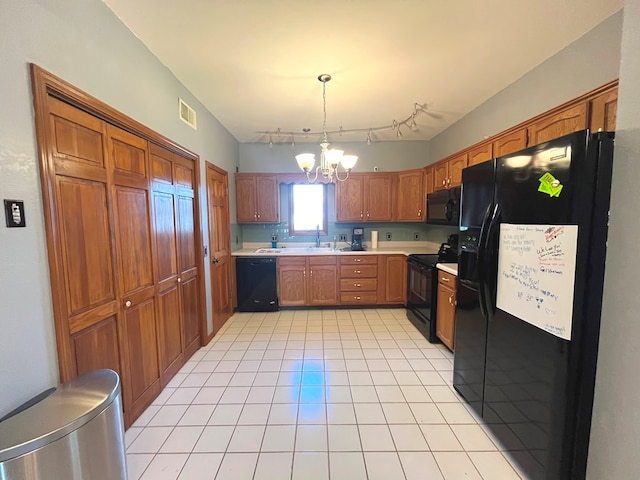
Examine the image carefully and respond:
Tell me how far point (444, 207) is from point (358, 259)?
141 centimetres

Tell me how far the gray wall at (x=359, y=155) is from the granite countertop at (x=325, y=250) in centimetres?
130

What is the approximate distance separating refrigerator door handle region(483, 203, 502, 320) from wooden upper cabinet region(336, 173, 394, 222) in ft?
9.19

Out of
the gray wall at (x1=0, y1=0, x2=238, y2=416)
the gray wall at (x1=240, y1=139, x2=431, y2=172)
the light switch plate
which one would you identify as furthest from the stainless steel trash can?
the gray wall at (x1=240, y1=139, x2=431, y2=172)

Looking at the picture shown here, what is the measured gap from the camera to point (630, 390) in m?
1.09

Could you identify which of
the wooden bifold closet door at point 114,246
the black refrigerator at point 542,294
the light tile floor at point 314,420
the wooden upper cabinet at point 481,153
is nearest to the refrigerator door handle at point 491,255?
the black refrigerator at point 542,294

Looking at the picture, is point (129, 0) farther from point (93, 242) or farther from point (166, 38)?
point (93, 242)

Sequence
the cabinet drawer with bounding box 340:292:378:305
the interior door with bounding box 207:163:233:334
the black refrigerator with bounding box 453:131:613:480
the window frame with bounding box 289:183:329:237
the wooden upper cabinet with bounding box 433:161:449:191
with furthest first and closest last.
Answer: the window frame with bounding box 289:183:329:237
the cabinet drawer with bounding box 340:292:378:305
the wooden upper cabinet with bounding box 433:161:449:191
the interior door with bounding box 207:163:233:334
the black refrigerator with bounding box 453:131:613:480

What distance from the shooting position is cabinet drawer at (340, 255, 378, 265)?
13.8ft

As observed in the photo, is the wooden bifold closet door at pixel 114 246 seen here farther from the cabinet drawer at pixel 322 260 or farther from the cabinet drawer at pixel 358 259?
the cabinet drawer at pixel 358 259

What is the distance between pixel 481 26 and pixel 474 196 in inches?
44.9

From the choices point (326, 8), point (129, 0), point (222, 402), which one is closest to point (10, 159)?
point (129, 0)

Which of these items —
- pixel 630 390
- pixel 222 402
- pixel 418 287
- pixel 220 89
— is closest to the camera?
pixel 630 390

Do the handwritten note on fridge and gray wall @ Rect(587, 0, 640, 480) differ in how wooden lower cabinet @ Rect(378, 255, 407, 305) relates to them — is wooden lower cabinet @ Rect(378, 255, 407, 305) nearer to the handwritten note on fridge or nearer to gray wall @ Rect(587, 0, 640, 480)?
the handwritten note on fridge

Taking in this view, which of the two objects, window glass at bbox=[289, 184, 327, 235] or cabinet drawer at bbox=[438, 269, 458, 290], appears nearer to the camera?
cabinet drawer at bbox=[438, 269, 458, 290]
